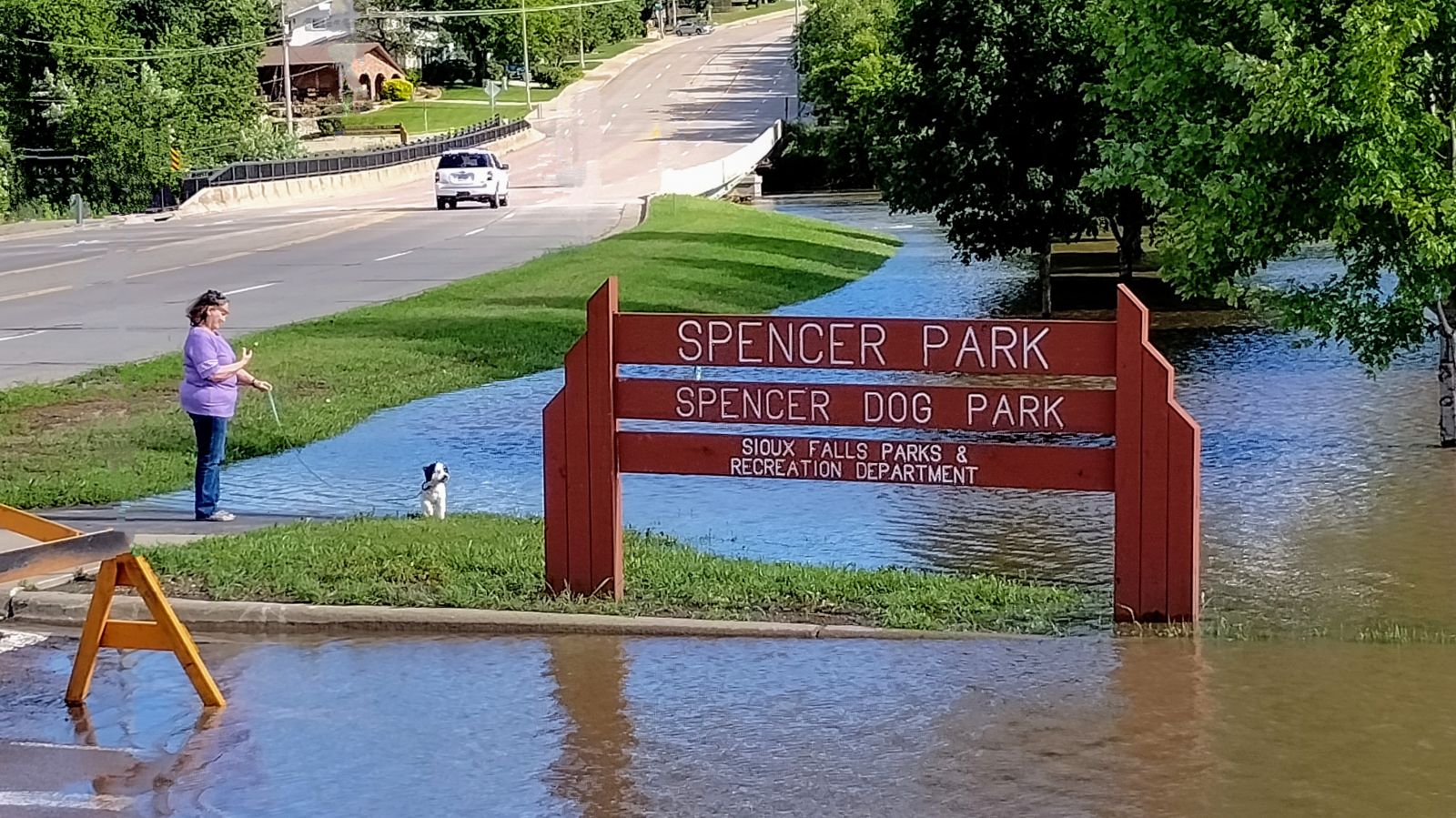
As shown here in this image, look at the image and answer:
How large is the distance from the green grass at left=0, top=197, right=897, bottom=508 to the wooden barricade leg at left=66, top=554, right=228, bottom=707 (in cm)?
468

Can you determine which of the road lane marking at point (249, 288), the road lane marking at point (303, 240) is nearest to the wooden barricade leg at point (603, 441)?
the road lane marking at point (249, 288)

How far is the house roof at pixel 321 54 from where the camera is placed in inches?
4328

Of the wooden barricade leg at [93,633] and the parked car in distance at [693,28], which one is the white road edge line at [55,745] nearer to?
the wooden barricade leg at [93,633]

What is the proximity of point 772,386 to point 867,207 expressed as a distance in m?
60.0

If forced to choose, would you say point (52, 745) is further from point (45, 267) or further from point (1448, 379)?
point (45, 267)

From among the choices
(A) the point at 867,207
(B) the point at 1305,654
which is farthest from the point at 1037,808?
(A) the point at 867,207

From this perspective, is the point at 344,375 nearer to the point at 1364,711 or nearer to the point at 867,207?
the point at 1364,711

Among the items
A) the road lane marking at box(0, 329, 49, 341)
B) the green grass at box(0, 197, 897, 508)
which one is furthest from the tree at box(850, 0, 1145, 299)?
the road lane marking at box(0, 329, 49, 341)

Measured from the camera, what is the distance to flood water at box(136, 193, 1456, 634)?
9.60 meters

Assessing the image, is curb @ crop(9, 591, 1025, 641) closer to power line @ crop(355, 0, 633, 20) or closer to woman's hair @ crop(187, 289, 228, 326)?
woman's hair @ crop(187, 289, 228, 326)

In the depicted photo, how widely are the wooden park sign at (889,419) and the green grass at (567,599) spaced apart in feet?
1.14

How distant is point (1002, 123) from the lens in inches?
969

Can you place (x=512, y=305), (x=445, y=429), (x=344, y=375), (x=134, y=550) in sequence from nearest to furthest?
(x=134, y=550) < (x=445, y=429) < (x=344, y=375) < (x=512, y=305)

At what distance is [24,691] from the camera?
752cm
